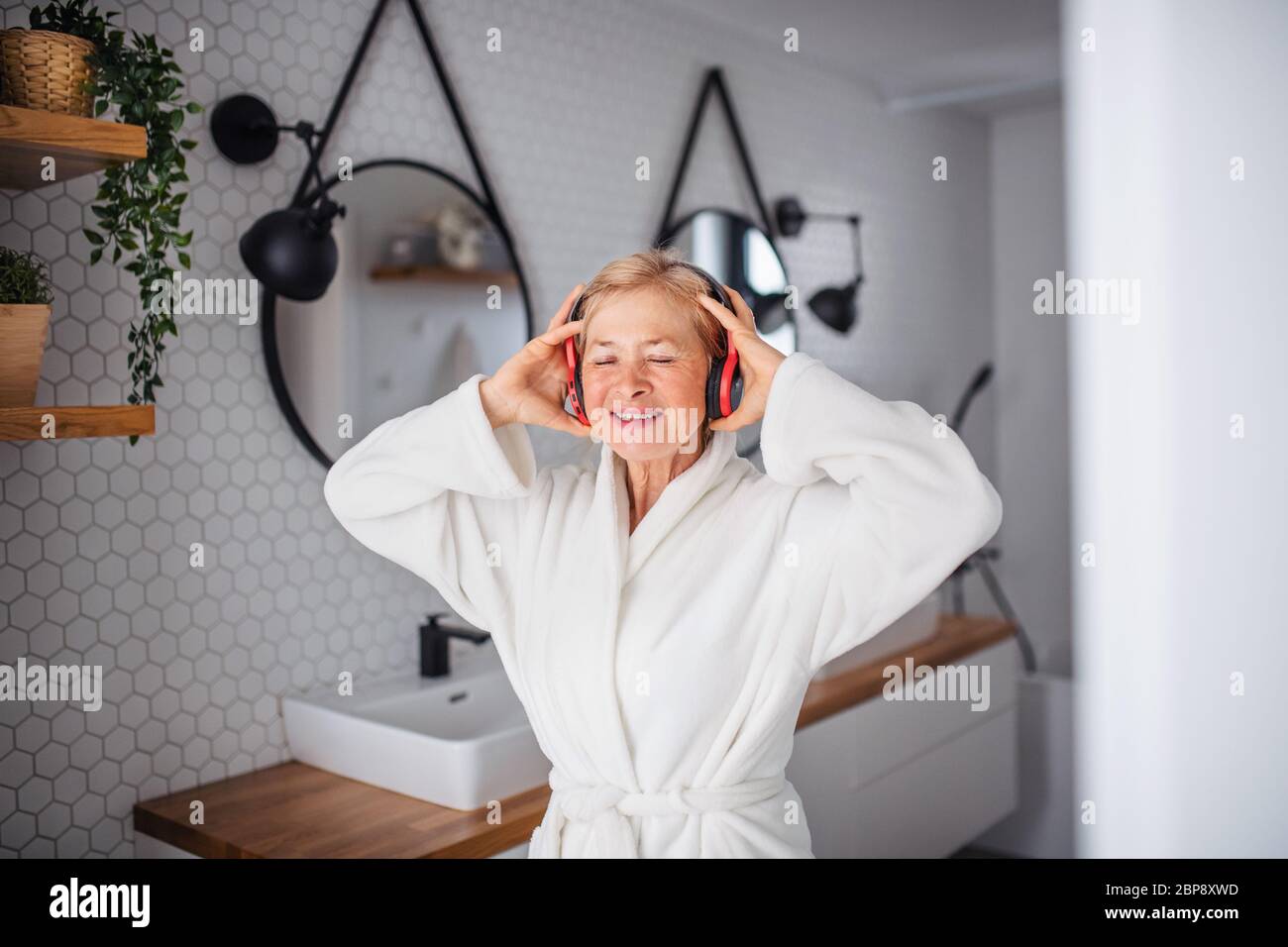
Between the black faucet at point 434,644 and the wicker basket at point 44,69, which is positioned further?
the black faucet at point 434,644

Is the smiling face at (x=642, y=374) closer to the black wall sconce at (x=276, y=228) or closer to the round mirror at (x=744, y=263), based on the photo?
the black wall sconce at (x=276, y=228)

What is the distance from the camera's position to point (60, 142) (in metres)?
1.29

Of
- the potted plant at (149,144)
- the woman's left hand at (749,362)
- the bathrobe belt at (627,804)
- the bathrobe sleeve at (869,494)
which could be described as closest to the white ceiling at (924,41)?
the potted plant at (149,144)

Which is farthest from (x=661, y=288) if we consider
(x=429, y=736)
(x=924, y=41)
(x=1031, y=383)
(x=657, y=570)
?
(x=1031, y=383)

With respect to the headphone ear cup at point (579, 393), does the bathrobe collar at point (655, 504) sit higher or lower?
lower

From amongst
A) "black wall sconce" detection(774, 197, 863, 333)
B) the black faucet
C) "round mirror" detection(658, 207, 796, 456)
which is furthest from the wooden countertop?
"black wall sconce" detection(774, 197, 863, 333)

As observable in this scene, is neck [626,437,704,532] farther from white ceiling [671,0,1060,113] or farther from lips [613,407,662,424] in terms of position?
white ceiling [671,0,1060,113]

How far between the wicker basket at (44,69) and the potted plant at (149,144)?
0.02 m

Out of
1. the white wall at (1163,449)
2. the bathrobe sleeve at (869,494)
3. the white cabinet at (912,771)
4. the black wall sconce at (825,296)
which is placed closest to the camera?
the white wall at (1163,449)

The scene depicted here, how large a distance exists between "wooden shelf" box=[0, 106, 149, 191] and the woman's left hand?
76cm

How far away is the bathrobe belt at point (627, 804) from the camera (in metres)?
1.18

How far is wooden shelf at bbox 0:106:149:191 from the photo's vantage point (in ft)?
4.13

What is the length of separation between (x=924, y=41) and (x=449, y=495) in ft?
7.77
